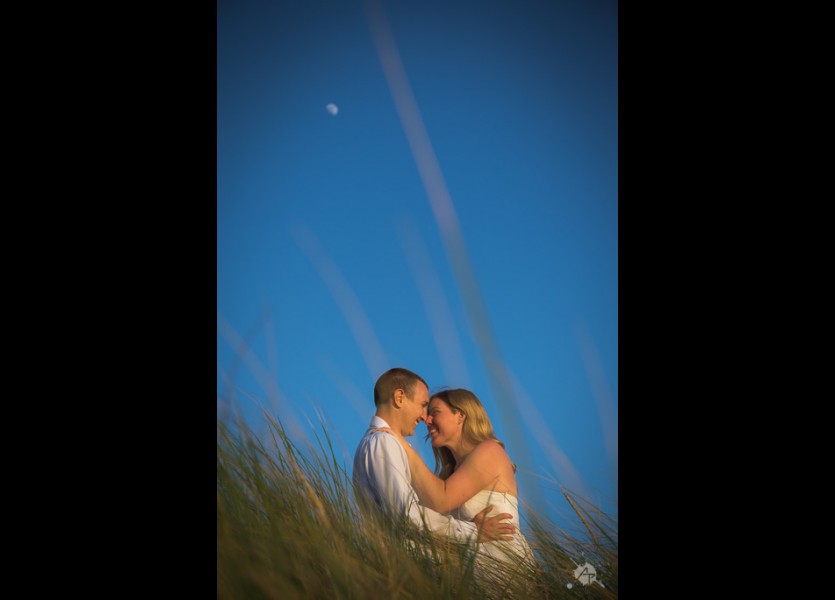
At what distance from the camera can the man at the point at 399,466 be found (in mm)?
2979

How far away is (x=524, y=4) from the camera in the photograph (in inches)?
128

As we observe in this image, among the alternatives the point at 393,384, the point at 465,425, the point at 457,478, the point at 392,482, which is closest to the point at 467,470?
the point at 457,478

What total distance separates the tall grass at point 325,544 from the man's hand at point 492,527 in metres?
0.09

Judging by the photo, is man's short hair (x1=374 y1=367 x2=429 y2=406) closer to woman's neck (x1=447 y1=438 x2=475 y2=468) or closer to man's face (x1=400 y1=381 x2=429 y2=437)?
man's face (x1=400 y1=381 x2=429 y2=437)

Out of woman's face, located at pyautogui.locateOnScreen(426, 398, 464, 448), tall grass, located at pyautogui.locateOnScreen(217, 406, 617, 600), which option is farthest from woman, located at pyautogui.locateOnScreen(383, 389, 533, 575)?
tall grass, located at pyautogui.locateOnScreen(217, 406, 617, 600)

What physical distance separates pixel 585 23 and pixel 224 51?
1451 mm

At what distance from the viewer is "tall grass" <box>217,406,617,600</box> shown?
2869 millimetres

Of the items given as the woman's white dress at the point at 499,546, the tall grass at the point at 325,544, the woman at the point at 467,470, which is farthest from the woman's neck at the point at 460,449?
the tall grass at the point at 325,544

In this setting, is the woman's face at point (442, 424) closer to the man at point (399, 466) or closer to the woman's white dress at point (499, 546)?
the man at point (399, 466)

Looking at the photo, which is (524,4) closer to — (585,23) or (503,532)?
(585,23)

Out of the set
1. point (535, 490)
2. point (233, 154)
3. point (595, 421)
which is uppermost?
point (233, 154)

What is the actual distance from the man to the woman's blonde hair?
0.32ft

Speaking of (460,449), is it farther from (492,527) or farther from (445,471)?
(492,527)

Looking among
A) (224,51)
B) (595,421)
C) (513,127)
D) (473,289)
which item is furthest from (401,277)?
(224,51)
